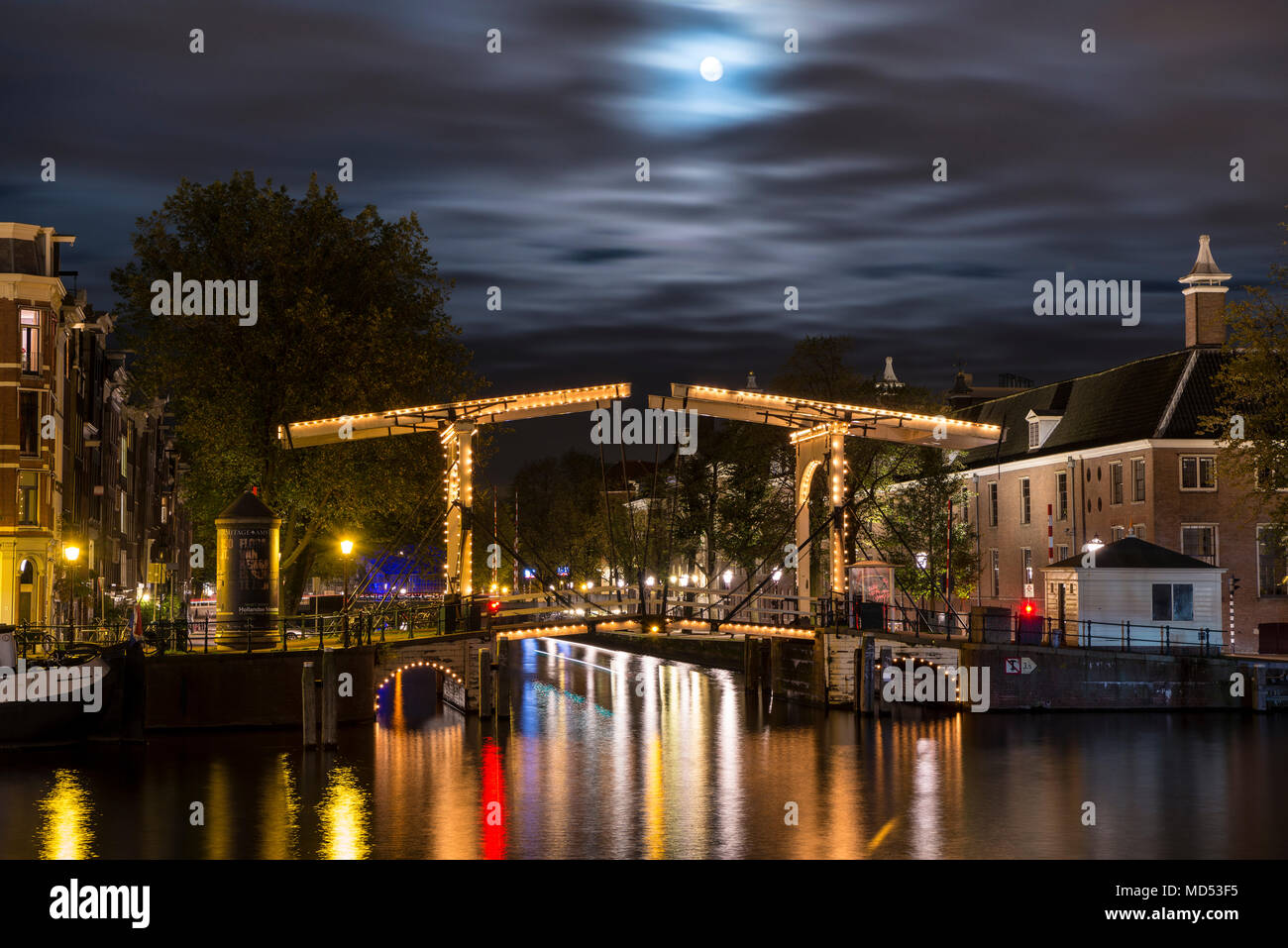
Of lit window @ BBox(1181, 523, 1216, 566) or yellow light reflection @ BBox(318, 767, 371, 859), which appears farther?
Result: lit window @ BBox(1181, 523, 1216, 566)

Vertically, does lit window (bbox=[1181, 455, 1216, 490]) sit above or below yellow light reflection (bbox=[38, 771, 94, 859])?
above

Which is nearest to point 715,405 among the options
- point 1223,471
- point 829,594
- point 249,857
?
point 829,594

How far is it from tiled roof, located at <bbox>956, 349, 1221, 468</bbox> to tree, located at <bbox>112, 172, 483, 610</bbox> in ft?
79.8

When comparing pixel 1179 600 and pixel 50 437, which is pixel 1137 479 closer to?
pixel 1179 600

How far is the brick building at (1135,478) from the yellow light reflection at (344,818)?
29.3m

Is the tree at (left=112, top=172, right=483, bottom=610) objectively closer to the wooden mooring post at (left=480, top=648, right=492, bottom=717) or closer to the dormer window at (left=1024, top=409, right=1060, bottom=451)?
the wooden mooring post at (left=480, top=648, right=492, bottom=717)

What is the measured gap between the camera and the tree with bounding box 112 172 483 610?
42188 mm

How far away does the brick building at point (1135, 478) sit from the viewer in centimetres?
5119

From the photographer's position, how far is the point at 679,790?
25.1 meters

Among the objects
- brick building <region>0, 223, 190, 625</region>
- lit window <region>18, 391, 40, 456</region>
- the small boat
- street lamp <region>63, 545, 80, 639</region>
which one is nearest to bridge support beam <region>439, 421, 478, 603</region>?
the small boat

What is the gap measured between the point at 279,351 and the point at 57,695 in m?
14.9

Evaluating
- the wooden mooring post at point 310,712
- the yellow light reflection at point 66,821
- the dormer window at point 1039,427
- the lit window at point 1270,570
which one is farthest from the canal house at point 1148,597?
the yellow light reflection at point 66,821

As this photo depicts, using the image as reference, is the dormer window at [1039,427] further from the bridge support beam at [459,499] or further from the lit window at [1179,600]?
the bridge support beam at [459,499]

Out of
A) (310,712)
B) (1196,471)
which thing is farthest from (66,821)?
(1196,471)
